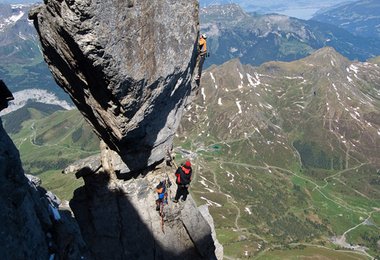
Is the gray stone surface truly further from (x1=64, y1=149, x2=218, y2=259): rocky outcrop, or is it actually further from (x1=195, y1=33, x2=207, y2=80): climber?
(x1=195, y1=33, x2=207, y2=80): climber

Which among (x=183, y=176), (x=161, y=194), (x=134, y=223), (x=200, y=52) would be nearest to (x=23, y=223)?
(x=161, y=194)

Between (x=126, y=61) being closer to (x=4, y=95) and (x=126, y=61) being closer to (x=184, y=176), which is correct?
(x=4, y=95)

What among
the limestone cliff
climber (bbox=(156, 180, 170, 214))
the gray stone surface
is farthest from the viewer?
the gray stone surface

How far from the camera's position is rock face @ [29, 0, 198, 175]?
722 inches

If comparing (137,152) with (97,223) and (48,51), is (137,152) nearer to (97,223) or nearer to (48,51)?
(97,223)

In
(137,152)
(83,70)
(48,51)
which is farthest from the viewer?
(137,152)

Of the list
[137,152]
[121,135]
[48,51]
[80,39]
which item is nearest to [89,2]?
[80,39]

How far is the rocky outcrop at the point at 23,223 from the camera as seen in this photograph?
15.3 meters

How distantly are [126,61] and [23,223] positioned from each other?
9.00 metres

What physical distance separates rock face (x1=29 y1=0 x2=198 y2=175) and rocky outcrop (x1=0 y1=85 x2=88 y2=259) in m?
4.71

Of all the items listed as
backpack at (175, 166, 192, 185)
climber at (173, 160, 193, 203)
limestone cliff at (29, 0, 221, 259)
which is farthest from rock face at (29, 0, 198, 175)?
backpack at (175, 166, 192, 185)

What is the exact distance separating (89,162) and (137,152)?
439 cm

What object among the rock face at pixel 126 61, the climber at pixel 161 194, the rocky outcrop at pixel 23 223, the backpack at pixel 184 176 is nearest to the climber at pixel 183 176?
the backpack at pixel 184 176

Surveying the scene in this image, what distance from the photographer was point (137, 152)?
26.4 meters
